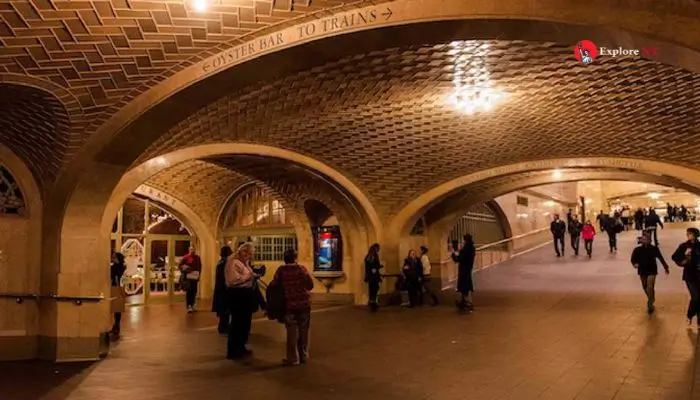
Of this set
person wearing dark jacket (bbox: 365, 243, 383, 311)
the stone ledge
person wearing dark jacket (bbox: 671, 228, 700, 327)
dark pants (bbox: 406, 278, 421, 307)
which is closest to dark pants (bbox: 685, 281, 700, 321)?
person wearing dark jacket (bbox: 671, 228, 700, 327)

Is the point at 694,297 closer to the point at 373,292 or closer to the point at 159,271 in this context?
the point at 373,292

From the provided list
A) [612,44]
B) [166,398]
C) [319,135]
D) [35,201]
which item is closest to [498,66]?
[612,44]

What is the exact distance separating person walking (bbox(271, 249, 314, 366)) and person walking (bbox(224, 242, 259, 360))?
76 centimetres

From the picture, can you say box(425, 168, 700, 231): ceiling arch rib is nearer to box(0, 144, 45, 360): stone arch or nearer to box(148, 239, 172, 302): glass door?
box(148, 239, 172, 302): glass door

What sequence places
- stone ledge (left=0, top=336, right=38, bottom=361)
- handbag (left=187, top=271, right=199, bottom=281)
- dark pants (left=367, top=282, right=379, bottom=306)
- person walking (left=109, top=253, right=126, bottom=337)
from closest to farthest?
stone ledge (left=0, top=336, right=38, bottom=361) < person walking (left=109, top=253, right=126, bottom=337) < handbag (left=187, top=271, right=199, bottom=281) < dark pants (left=367, top=282, right=379, bottom=306)

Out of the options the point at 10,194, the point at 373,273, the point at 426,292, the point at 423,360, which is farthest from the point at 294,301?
the point at 426,292

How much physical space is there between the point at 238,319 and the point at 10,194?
3568 millimetres

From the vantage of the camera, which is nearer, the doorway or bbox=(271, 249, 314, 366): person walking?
bbox=(271, 249, 314, 366): person walking

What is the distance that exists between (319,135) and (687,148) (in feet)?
25.3

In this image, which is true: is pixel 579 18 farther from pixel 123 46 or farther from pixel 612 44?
pixel 123 46

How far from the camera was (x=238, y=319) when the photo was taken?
7.54 m

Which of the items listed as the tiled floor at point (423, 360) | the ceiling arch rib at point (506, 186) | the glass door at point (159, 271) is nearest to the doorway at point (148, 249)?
the glass door at point (159, 271)

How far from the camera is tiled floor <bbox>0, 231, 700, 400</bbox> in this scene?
5641mm

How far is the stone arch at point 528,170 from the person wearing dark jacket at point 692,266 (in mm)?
4576
